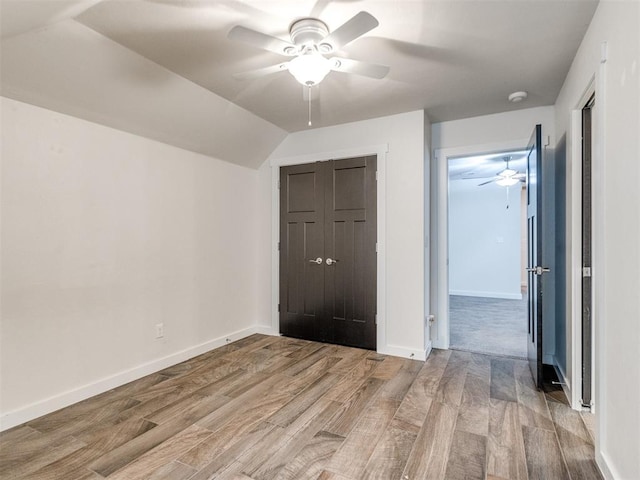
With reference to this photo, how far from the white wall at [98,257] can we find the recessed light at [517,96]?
2.88m

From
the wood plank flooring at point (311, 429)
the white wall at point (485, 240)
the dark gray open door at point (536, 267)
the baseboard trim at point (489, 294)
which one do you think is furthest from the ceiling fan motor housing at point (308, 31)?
the baseboard trim at point (489, 294)

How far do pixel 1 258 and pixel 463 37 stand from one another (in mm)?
3135

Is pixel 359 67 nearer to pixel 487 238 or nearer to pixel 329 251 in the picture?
pixel 329 251

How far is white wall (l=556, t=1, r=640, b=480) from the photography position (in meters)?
1.37

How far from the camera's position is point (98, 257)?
262 cm

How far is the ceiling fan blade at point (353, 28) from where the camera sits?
1590 millimetres

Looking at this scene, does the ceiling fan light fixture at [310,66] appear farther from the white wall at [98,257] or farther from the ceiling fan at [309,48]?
the white wall at [98,257]

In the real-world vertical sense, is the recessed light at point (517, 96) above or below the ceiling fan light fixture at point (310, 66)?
above

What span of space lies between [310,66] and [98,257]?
81.8 inches

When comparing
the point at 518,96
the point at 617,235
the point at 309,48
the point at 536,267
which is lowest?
the point at 536,267

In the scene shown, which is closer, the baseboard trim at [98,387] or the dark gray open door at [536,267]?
the baseboard trim at [98,387]

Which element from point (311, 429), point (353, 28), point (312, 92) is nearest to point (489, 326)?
point (311, 429)

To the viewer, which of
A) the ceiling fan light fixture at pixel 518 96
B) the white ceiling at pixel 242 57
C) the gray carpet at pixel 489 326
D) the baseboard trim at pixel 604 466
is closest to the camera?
the baseboard trim at pixel 604 466

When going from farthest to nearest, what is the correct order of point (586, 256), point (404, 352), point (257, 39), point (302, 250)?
point (302, 250) < point (404, 352) < point (586, 256) < point (257, 39)
